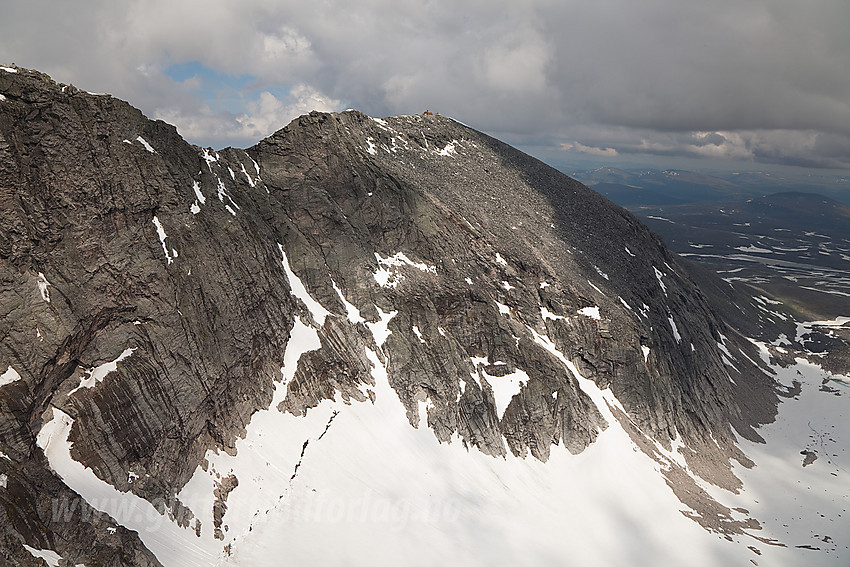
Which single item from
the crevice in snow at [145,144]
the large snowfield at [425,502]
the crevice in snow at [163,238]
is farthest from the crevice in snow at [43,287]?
the crevice in snow at [145,144]

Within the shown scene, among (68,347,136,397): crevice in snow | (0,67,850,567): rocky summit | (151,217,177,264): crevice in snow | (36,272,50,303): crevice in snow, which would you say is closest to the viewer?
(36,272,50,303): crevice in snow

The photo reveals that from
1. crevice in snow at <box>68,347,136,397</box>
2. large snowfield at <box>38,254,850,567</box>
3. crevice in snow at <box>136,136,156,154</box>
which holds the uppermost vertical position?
crevice in snow at <box>136,136,156,154</box>

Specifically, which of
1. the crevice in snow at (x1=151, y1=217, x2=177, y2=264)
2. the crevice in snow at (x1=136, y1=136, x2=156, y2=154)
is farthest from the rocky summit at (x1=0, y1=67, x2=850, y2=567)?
the crevice in snow at (x1=151, y1=217, x2=177, y2=264)

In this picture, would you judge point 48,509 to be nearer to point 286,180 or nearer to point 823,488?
point 286,180

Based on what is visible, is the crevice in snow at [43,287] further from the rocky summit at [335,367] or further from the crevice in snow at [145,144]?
the crevice in snow at [145,144]

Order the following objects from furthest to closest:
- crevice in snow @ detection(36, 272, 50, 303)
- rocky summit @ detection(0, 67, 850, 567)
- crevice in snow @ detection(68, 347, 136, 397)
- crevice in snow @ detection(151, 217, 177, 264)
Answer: crevice in snow @ detection(151, 217, 177, 264), crevice in snow @ detection(68, 347, 136, 397), rocky summit @ detection(0, 67, 850, 567), crevice in snow @ detection(36, 272, 50, 303)

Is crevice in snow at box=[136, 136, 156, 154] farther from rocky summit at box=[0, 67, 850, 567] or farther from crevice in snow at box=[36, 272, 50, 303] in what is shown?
crevice in snow at box=[36, 272, 50, 303]

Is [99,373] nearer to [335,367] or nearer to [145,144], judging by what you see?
[145,144]
